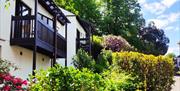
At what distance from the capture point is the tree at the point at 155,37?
230 ft

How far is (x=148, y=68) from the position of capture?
1669 centimetres

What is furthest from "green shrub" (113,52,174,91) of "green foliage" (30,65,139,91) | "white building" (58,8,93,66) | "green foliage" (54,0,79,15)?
"green foliage" (54,0,79,15)

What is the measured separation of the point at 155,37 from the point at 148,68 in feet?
191

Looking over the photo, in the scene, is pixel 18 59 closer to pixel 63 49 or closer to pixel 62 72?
pixel 63 49

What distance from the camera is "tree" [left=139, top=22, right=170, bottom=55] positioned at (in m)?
70.2

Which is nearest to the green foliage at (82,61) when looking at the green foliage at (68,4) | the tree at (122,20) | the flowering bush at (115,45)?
the flowering bush at (115,45)

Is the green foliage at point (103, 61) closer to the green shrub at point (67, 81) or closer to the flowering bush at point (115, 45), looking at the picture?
the flowering bush at point (115, 45)

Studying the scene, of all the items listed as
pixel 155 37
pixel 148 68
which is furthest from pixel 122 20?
pixel 148 68

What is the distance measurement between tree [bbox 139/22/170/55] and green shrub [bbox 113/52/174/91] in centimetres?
5175

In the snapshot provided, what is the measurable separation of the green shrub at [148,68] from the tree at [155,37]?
51746 mm

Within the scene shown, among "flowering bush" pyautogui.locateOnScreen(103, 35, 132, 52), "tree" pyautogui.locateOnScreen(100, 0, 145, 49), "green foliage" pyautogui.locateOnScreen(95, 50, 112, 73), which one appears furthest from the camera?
"tree" pyautogui.locateOnScreen(100, 0, 145, 49)

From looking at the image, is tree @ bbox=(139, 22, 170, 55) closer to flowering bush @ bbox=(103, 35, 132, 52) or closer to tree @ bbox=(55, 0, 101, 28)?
tree @ bbox=(55, 0, 101, 28)

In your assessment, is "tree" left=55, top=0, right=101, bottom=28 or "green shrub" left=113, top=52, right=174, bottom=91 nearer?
"green shrub" left=113, top=52, right=174, bottom=91

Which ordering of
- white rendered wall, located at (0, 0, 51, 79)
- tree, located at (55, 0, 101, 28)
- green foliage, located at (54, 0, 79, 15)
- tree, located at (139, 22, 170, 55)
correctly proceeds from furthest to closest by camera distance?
tree, located at (139, 22, 170, 55) → tree, located at (55, 0, 101, 28) → green foliage, located at (54, 0, 79, 15) → white rendered wall, located at (0, 0, 51, 79)
